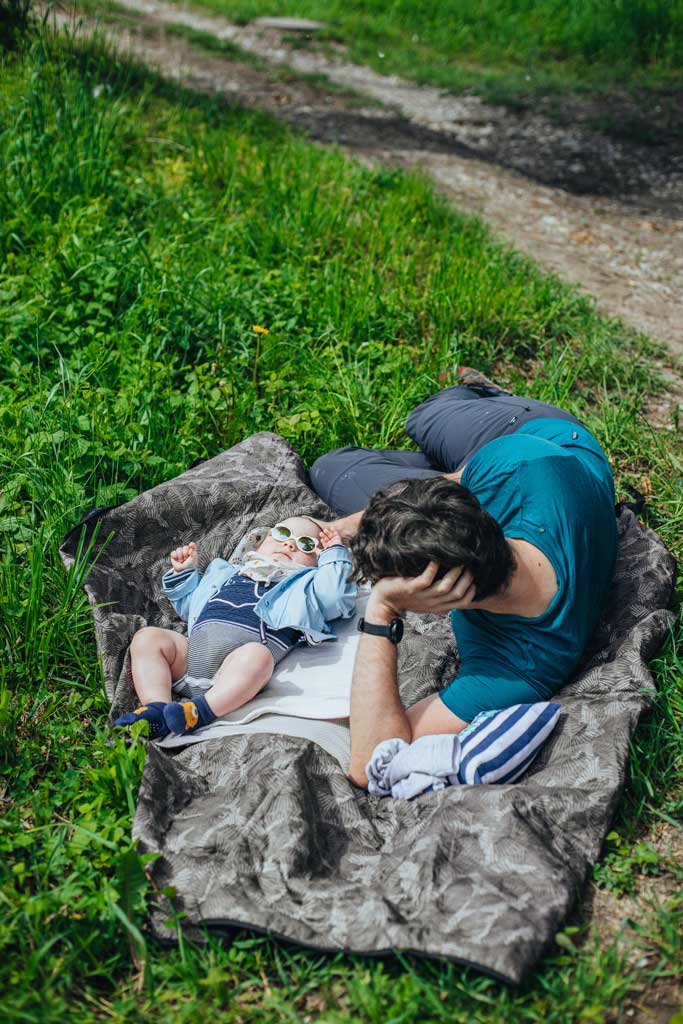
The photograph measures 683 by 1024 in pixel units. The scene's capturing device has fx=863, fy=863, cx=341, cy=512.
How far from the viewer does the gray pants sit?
354 centimetres

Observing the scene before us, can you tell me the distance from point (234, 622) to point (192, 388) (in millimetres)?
1556

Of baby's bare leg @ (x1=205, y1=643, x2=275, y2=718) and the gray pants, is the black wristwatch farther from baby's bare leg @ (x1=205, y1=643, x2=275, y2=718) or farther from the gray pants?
the gray pants

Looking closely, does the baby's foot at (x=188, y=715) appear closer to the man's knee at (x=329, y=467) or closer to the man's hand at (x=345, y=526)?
the man's hand at (x=345, y=526)

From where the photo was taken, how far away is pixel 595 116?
8664mm

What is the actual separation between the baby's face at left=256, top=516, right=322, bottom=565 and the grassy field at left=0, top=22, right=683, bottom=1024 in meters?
0.69

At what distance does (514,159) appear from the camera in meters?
7.78

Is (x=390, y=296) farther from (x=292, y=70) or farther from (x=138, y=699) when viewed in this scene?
(x=292, y=70)

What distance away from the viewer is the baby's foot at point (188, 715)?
2.75 metres

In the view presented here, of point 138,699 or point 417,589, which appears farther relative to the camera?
point 138,699

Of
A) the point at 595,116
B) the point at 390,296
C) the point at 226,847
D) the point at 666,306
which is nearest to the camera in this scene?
the point at 226,847

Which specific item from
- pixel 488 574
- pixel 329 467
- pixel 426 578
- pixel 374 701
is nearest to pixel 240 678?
pixel 374 701

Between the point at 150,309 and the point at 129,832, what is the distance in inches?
114

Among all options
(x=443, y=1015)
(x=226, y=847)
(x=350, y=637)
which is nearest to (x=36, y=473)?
(x=350, y=637)

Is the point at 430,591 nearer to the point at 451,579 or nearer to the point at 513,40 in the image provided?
the point at 451,579
